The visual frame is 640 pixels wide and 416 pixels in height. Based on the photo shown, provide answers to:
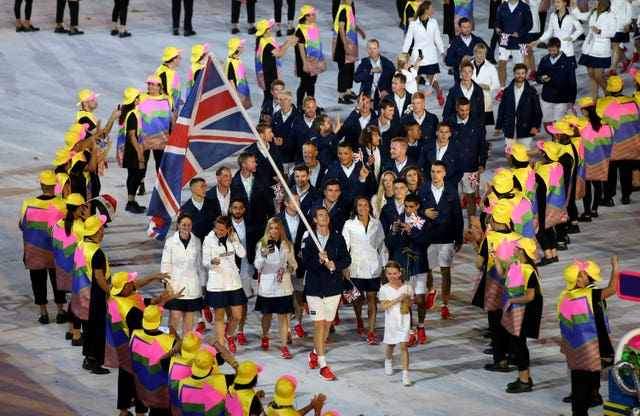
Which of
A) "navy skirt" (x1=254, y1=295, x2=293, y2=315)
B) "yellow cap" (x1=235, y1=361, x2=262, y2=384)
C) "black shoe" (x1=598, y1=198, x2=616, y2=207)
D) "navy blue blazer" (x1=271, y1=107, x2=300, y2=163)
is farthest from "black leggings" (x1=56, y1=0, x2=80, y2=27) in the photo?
"yellow cap" (x1=235, y1=361, x2=262, y2=384)

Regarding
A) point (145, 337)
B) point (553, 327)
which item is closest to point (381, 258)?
point (553, 327)

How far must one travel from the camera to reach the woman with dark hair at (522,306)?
15055mm

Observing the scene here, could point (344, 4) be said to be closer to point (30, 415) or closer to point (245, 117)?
point (245, 117)

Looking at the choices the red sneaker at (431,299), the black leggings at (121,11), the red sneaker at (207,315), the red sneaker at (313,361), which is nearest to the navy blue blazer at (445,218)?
the red sneaker at (431,299)

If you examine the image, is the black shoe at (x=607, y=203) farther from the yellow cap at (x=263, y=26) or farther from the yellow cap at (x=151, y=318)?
the yellow cap at (x=151, y=318)

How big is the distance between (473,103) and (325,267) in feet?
20.9

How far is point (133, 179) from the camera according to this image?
2111cm

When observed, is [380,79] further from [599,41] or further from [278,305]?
[278,305]

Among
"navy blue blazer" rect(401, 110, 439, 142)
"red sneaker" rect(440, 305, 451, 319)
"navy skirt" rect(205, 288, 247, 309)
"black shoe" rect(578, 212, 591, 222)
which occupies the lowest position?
"red sneaker" rect(440, 305, 451, 319)

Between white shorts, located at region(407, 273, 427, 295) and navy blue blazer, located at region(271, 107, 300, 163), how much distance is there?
14.0 ft

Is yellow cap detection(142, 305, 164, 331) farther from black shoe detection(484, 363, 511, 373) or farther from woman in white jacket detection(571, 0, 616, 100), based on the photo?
woman in white jacket detection(571, 0, 616, 100)

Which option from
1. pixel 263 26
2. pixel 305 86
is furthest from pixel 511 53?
pixel 263 26

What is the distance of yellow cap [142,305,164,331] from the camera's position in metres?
13.8

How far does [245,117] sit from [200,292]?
2.34m
